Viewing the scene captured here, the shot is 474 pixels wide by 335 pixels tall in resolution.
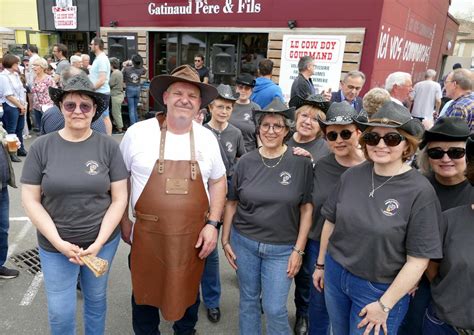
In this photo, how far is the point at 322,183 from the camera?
228 cm

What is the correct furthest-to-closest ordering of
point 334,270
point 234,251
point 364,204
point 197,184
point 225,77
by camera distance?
point 225,77
point 234,251
point 197,184
point 334,270
point 364,204

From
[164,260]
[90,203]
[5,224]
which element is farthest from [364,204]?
[5,224]

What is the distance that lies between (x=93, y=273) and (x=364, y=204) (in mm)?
1614

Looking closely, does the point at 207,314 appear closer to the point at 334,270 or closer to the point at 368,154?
the point at 334,270

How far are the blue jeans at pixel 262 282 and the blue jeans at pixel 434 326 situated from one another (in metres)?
0.79

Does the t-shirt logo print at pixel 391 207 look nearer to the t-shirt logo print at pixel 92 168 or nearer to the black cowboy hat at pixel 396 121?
the black cowboy hat at pixel 396 121

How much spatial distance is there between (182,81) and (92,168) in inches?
28.3

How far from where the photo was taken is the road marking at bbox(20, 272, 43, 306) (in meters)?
3.04

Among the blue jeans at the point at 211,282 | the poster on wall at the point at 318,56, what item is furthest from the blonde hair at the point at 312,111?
the poster on wall at the point at 318,56

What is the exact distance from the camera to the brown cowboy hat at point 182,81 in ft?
7.07

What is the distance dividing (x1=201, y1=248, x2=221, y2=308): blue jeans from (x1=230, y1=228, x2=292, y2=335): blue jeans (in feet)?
1.53

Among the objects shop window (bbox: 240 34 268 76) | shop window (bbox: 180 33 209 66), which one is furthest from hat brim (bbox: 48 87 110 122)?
shop window (bbox: 180 33 209 66)

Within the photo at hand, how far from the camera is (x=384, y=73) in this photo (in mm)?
7867

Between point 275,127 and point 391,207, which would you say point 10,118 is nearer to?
point 275,127
